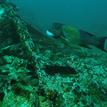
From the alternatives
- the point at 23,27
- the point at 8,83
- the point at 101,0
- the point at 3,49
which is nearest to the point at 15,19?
the point at 23,27

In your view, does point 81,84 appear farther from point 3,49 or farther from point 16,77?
point 3,49

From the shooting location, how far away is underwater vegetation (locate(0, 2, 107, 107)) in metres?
2.59

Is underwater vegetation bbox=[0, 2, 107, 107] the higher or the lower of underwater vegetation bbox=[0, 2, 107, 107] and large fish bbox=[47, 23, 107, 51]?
the lower

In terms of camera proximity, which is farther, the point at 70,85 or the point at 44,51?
the point at 44,51

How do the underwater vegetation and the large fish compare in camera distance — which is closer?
the underwater vegetation

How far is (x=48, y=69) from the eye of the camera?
3.01m

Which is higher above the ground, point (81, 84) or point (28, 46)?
point (28, 46)

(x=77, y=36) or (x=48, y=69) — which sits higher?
(x=77, y=36)

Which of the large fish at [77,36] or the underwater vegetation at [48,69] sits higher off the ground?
the large fish at [77,36]

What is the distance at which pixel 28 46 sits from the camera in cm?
329

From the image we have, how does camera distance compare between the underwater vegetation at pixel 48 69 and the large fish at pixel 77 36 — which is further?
the large fish at pixel 77 36

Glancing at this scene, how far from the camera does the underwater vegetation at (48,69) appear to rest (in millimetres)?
2586

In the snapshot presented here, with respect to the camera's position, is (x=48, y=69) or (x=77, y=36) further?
(x=77, y=36)

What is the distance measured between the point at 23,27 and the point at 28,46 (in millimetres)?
436
